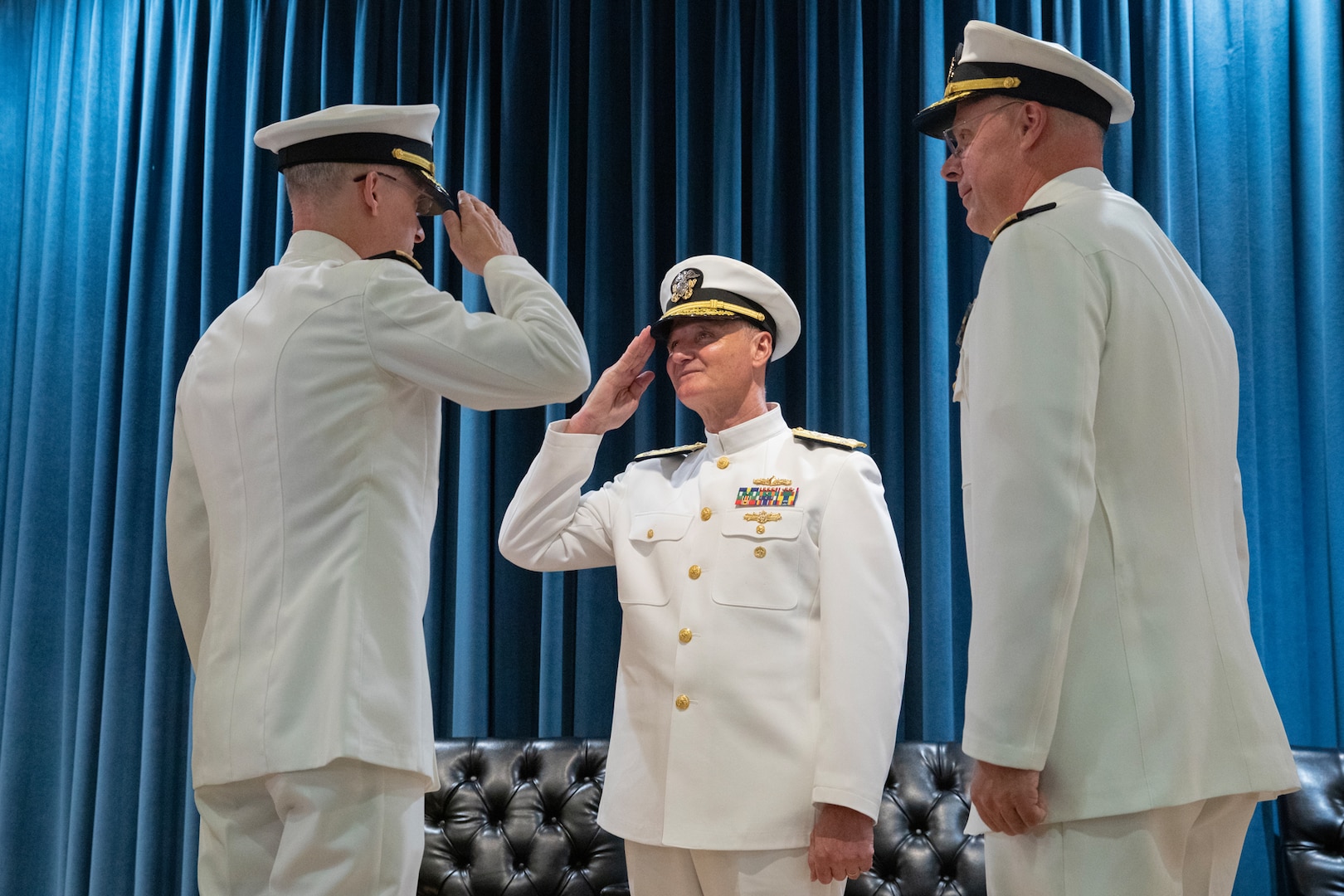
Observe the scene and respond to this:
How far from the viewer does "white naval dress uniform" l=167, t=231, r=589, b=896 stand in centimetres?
150

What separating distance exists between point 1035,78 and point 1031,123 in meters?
0.06

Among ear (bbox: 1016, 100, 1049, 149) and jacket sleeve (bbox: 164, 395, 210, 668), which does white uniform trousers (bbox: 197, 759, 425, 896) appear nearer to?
jacket sleeve (bbox: 164, 395, 210, 668)

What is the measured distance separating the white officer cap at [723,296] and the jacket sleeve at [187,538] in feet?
3.30

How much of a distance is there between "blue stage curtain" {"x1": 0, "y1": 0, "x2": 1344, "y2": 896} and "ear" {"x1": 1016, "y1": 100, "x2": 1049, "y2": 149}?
162 cm

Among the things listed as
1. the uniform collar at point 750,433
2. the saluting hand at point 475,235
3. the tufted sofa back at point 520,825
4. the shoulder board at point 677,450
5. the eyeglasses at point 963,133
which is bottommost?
the tufted sofa back at point 520,825

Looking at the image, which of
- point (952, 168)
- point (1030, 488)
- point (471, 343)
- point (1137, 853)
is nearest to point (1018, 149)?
point (952, 168)

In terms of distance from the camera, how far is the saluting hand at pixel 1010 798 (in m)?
1.26

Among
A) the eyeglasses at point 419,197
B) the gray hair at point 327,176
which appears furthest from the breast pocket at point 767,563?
the gray hair at point 327,176

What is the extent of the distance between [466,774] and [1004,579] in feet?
A: 6.77

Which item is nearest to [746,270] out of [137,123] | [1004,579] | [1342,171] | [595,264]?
[595,264]

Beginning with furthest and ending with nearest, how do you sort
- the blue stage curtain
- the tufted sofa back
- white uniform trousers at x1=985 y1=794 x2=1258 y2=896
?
the blue stage curtain
the tufted sofa back
white uniform trousers at x1=985 y1=794 x2=1258 y2=896

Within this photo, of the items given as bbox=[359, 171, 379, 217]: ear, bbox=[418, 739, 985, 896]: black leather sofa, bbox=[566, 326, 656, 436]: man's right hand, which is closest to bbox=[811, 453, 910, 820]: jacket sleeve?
bbox=[566, 326, 656, 436]: man's right hand

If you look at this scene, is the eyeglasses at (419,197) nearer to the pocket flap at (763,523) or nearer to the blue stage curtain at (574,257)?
the pocket flap at (763,523)

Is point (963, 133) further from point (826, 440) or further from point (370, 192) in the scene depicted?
point (370, 192)
